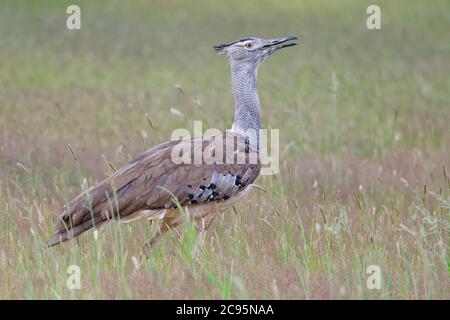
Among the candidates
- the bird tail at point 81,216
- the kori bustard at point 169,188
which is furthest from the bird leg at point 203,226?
the bird tail at point 81,216

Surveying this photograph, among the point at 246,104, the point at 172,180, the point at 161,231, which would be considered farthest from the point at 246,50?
the point at 161,231

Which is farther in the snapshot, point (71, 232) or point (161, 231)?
point (161, 231)

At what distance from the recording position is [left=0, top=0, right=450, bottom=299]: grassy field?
4629 mm

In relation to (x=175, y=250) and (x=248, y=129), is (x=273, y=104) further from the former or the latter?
(x=175, y=250)

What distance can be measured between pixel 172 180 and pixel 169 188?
0.05 m

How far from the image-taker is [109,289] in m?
4.37

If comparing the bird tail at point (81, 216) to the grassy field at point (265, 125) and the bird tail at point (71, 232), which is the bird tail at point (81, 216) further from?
the grassy field at point (265, 125)

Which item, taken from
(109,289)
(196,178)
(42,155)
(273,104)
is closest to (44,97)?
(273,104)

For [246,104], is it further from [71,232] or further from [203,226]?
[71,232]

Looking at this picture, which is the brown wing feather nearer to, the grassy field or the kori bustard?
the kori bustard

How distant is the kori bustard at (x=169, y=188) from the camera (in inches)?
198

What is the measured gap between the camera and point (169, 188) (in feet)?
17.3

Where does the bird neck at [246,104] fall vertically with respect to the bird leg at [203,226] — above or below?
above

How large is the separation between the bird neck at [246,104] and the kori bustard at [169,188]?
13 mm
